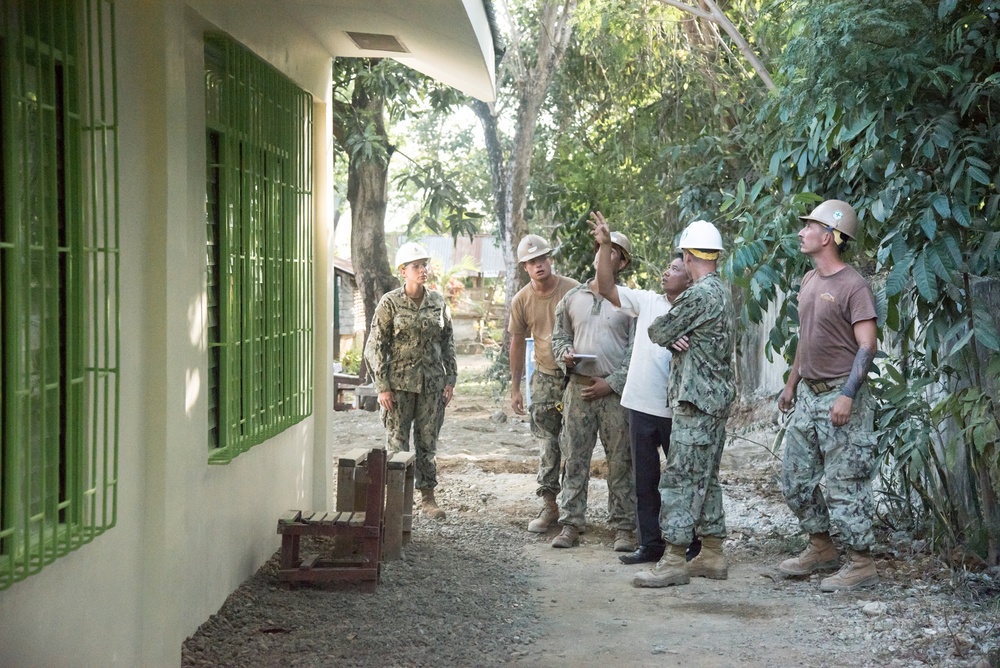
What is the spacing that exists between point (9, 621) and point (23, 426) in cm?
57

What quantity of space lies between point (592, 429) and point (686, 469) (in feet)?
3.93

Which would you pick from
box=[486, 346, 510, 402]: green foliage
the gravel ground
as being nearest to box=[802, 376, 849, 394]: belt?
the gravel ground

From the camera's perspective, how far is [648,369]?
6574 millimetres

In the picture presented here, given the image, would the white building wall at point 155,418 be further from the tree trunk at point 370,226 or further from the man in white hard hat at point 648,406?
the tree trunk at point 370,226

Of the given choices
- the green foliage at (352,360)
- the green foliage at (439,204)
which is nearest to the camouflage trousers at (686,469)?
the green foliage at (439,204)

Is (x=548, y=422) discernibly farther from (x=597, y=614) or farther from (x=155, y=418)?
(x=155, y=418)

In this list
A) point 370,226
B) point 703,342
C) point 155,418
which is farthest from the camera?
point 370,226

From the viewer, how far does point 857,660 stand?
4.74 m

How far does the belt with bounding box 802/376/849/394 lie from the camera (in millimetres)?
5984

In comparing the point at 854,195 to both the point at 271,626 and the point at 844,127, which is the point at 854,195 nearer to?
the point at 844,127

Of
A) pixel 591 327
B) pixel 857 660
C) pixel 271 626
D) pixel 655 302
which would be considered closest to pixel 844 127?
pixel 655 302

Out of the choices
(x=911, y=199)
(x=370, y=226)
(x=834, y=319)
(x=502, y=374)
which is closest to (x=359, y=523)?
(x=834, y=319)

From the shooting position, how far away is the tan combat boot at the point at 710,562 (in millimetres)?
6281

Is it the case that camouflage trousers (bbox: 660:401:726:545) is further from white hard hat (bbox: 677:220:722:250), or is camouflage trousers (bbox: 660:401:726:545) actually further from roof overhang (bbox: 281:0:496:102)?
roof overhang (bbox: 281:0:496:102)
